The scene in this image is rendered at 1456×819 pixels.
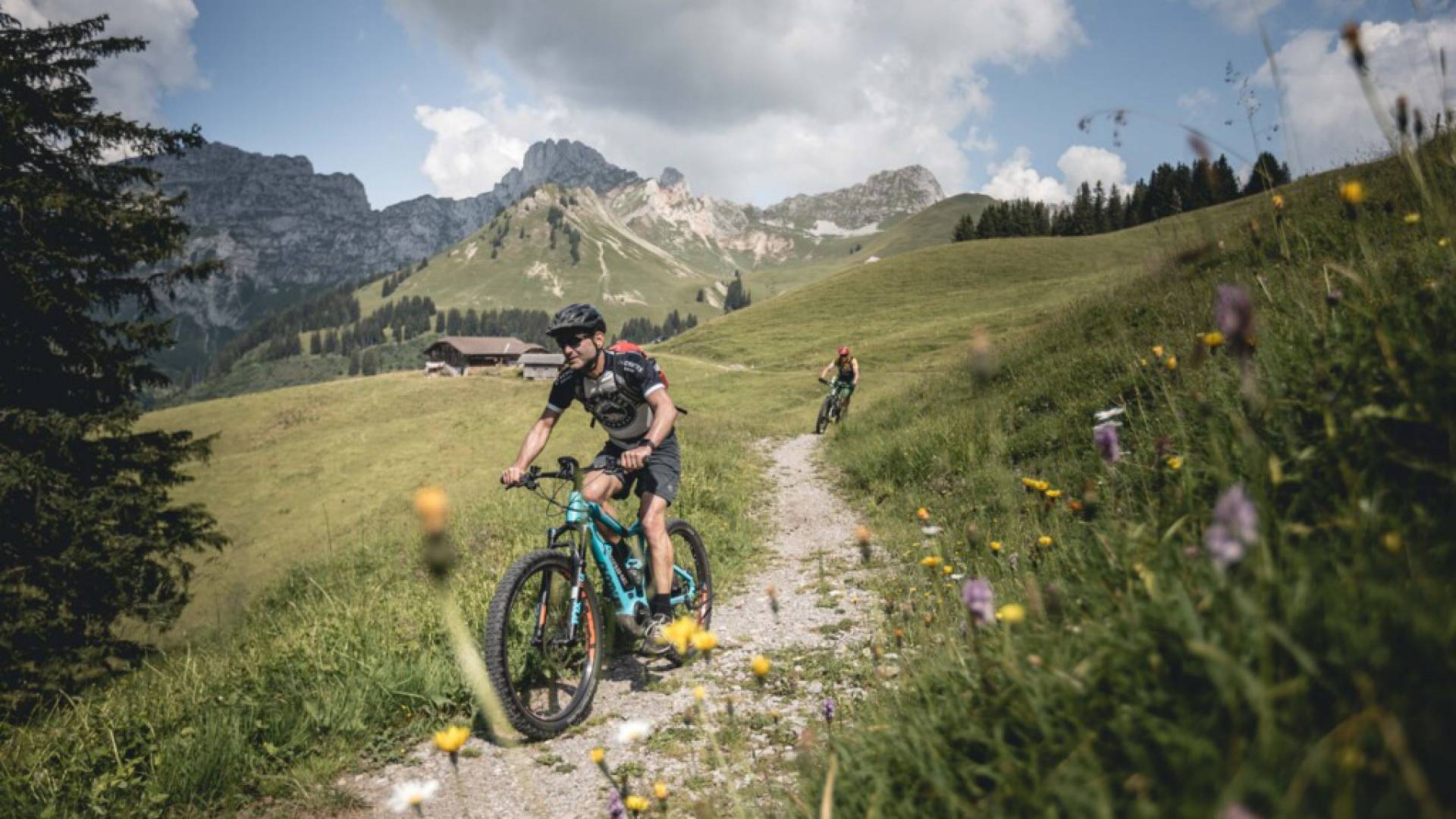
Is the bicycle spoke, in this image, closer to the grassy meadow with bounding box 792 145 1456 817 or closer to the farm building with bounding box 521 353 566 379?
the grassy meadow with bounding box 792 145 1456 817

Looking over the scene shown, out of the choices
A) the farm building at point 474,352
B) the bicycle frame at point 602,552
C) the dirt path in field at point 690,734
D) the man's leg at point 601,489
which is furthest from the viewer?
the farm building at point 474,352

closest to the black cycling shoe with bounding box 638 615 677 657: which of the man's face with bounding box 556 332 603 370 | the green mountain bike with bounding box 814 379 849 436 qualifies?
the man's face with bounding box 556 332 603 370

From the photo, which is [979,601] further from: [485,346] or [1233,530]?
[485,346]

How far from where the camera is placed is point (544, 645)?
16.6ft

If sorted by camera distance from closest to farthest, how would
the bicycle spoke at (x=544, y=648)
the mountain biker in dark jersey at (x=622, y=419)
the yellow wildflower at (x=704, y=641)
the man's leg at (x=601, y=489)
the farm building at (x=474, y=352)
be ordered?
the yellow wildflower at (x=704, y=641) < the bicycle spoke at (x=544, y=648) < the man's leg at (x=601, y=489) < the mountain biker in dark jersey at (x=622, y=419) < the farm building at (x=474, y=352)

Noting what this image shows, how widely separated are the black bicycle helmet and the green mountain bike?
14.4 meters

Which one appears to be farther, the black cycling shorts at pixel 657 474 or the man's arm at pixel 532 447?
the black cycling shorts at pixel 657 474

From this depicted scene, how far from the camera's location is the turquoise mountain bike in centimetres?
437

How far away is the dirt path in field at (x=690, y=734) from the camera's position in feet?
12.0

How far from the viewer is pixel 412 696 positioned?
466 centimetres

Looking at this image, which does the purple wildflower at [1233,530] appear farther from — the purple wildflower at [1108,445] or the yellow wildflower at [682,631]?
the yellow wildflower at [682,631]

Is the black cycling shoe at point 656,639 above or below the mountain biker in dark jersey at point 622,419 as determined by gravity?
below

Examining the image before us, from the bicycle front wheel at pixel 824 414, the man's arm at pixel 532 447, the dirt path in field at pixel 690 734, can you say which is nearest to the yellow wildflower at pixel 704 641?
the dirt path in field at pixel 690 734

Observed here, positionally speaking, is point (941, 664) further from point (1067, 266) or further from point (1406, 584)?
point (1067, 266)
